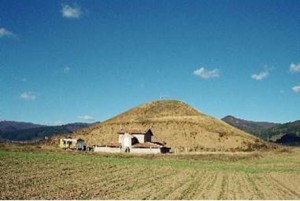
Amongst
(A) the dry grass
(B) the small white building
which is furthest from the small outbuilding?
(A) the dry grass

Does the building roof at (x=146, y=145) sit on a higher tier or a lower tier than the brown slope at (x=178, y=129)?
lower

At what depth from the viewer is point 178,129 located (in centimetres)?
12725

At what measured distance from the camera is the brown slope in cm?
11725

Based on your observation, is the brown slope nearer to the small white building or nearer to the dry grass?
the dry grass

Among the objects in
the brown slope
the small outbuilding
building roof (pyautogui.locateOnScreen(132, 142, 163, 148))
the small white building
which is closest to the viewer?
building roof (pyautogui.locateOnScreen(132, 142, 163, 148))

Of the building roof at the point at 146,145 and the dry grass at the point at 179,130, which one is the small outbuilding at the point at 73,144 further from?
the building roof at the point at 146,145

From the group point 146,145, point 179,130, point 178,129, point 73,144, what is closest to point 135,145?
point 146,145

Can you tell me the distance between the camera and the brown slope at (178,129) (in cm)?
11725

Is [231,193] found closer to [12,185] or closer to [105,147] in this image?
[12,185]

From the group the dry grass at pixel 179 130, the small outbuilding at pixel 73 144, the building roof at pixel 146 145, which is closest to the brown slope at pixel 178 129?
the dry grass at pixel 179 130

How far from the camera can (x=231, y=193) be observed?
97.7 ft

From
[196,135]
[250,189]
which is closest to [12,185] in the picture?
[250,189]

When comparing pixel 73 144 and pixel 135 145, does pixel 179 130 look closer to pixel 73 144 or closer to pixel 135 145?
pixel 135 145

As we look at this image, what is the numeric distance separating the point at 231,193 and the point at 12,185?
1445 centimetres
